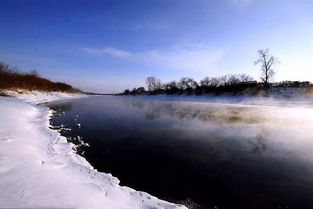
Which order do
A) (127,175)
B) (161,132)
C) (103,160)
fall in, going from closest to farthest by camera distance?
(127,175)
(103,160)
(161,132)

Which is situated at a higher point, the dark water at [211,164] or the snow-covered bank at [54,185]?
the snow-covered bank at [54,185]

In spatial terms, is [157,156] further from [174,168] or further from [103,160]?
[103,160]

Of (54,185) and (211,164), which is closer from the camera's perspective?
(54,185)

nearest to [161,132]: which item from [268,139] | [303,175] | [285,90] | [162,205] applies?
[268,139]

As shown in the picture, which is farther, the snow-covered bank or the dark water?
the dark water

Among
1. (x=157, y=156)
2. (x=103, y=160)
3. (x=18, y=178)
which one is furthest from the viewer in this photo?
(x=157, y=156)

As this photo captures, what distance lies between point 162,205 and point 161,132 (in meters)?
7.63

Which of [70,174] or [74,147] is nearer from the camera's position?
[70,174]

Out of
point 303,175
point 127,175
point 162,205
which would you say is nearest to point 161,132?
point 127,175

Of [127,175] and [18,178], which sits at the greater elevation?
[18,178]

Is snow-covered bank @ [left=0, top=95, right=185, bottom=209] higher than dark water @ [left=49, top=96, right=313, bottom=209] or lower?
higher

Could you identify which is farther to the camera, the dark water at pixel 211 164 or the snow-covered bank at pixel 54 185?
the dark water at pixel 211 164

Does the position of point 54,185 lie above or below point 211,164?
above

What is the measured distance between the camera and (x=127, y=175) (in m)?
6.25
